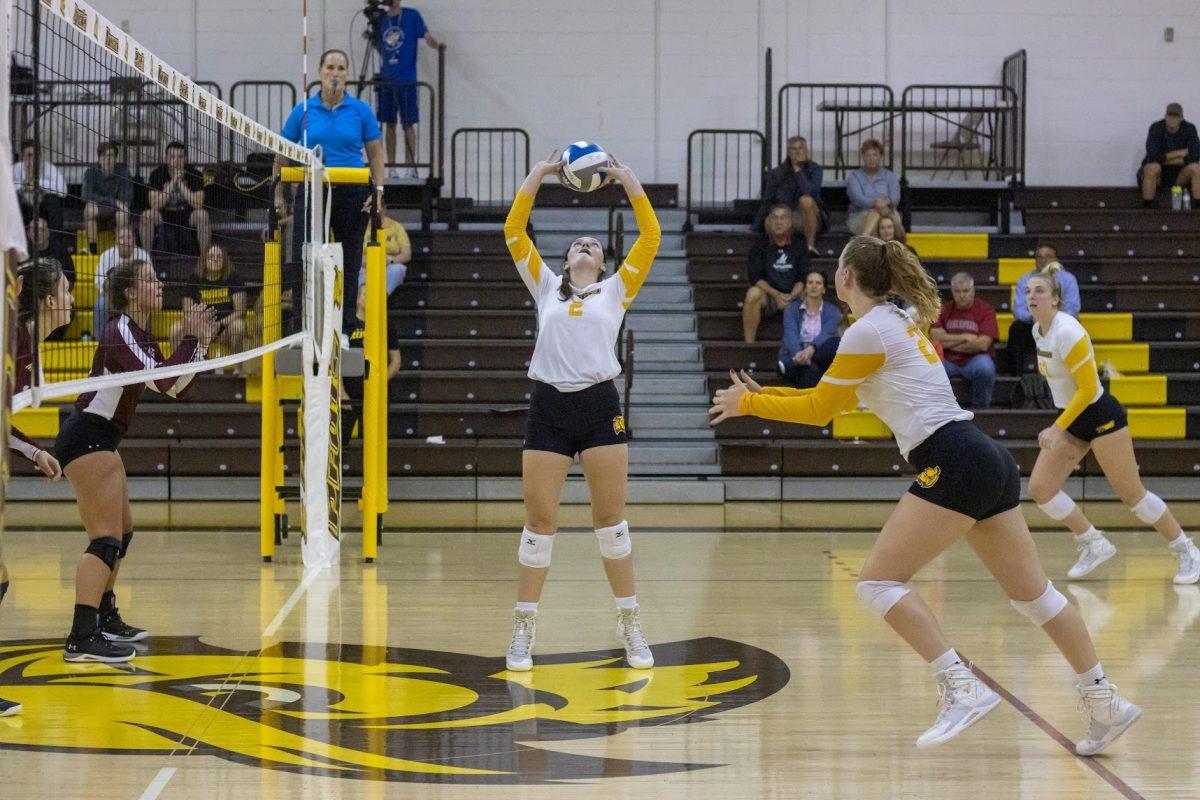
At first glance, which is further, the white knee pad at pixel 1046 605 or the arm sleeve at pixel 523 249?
the arm sleeve at pixel 523 249

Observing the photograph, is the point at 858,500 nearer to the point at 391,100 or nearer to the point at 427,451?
the point at 427,451

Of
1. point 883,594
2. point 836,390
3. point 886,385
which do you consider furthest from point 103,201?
point 883,594

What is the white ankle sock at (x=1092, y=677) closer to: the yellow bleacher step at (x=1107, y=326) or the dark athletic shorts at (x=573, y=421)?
the dark athletic shorts at (x=573, y=421)

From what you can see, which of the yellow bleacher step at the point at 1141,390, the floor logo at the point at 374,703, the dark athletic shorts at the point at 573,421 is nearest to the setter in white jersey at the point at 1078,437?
the floor logo at the point at 374,703

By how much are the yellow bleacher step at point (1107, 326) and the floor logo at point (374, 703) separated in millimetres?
7999

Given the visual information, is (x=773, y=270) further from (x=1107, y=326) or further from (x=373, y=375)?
(x=373, y=375)

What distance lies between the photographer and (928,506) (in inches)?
164

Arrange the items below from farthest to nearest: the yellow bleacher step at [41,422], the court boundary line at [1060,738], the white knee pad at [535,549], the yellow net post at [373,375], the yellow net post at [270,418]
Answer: the yellow bleacher step at [41,422], the yellow net post at [373,375], the yellow net post at [270,418], the white knee pad at [535,549], the court boundary line at [1060,738]

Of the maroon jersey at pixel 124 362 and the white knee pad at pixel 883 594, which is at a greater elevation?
the maroon jersey at pixel 124 362

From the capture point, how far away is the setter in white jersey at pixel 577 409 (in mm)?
5285

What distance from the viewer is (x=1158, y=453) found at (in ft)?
36.7

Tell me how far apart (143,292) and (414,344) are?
6849 millimetres

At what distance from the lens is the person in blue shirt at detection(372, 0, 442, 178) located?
45.1 feet

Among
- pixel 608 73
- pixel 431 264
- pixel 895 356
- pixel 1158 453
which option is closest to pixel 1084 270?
pixel 1158 453
